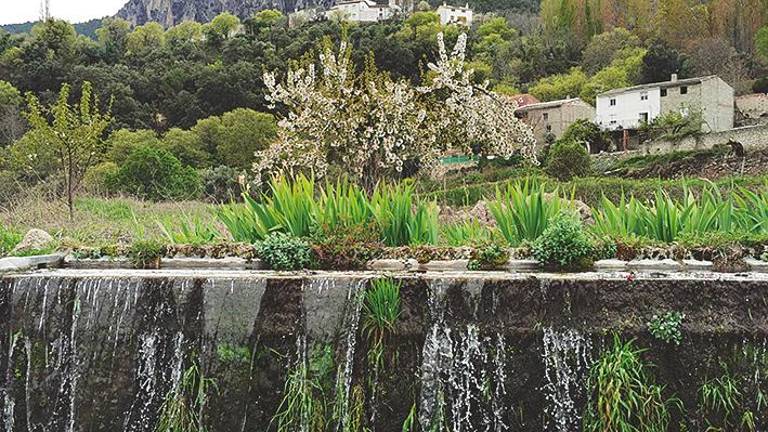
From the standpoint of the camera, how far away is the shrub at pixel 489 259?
17.9 ft

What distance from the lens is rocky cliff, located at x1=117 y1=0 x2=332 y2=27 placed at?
153750 millimetres

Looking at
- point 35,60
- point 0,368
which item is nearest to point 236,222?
point 0,368

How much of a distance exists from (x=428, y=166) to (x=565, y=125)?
3737cm

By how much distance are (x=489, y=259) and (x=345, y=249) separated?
1160 millimetres

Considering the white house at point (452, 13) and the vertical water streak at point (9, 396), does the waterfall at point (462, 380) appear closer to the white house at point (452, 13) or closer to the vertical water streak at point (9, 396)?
the vertical water streak at point (9, 396)

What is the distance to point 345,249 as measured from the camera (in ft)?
18.7

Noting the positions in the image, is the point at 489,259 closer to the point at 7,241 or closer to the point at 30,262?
the point at 30,262

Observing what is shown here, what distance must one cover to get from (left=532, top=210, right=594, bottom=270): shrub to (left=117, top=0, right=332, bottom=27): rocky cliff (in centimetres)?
15047

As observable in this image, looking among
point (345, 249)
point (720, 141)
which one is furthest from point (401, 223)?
point (720, 141)

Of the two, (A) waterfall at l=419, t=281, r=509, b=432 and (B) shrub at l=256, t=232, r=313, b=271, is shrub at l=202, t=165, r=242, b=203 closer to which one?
(B) shrub at l=256, t=232, r=313, b=271

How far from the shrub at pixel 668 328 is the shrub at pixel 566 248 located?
37.3 inches

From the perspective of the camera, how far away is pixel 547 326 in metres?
4.54

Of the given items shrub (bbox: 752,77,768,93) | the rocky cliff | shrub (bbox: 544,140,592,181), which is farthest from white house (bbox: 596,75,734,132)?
the rocky cliff

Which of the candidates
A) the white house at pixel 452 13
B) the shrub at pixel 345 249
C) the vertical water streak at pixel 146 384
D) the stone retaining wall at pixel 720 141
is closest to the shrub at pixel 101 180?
the shrub at pixel 345 249
